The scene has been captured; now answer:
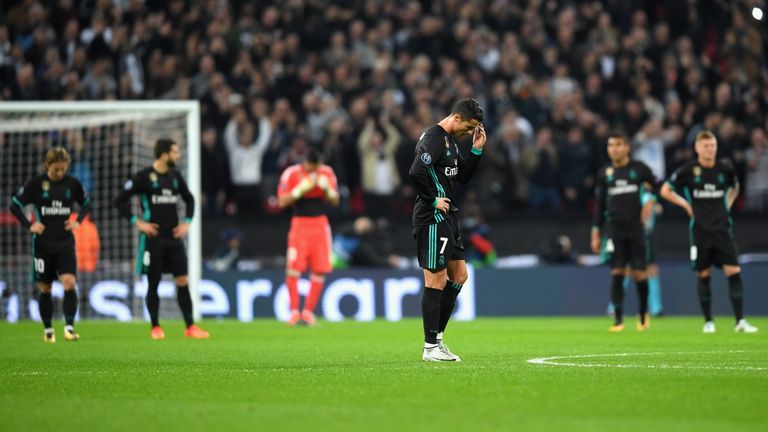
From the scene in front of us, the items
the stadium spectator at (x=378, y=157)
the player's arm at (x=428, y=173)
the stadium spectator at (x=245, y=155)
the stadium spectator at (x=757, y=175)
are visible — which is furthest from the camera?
the stadium spectator at (x=757, y=175)

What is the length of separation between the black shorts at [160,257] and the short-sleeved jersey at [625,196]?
16.8 feet

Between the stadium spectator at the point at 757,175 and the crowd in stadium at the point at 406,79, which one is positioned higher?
the crowd in stadium at the point at 406,79

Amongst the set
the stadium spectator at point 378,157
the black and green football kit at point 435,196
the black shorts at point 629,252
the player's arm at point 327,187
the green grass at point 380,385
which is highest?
the stadium spectator at point 378,157

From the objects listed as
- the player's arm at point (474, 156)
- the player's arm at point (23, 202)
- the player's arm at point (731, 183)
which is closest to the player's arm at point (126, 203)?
the player's arm at point (23, 202)

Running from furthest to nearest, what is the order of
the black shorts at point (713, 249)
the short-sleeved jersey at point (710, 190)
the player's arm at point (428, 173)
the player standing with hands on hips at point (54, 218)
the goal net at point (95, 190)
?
1. the goal net at point (95, 190)
2. the short-sleeved jersey at point (710, 190)
3. the black shorts at point (713, 249)
4. the player standing with hands on hips at point (54, 218)
5. the player's arm at point (428, 173)

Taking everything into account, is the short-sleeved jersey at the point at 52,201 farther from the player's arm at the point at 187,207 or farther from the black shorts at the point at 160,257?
the player's arm at the point at 187,207

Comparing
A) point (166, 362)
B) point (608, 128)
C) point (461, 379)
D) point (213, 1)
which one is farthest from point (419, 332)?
point (213, 1)

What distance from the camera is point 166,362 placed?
11.0m

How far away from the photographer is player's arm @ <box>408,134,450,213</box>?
33.9ft

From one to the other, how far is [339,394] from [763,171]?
15.7 metres

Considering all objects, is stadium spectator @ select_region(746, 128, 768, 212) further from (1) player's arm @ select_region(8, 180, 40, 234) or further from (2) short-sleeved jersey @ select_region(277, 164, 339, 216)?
(1) player's arm @ select_region(8, 180, 40, 234)

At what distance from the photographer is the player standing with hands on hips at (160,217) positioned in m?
15.2

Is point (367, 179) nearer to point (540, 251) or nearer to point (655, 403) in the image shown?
point (540, 251)

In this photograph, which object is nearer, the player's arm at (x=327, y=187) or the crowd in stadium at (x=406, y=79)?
the player's arm at (x=327, y=187)
